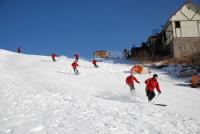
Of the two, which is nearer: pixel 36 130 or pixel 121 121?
pixel 36 130

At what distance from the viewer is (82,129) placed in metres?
10.6

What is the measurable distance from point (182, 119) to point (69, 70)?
21890mm

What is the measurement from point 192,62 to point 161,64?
3723 mm

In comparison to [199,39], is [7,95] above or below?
below

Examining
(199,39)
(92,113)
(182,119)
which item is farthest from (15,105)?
(199,39)

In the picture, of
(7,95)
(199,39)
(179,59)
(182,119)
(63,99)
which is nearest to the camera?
(182,119)

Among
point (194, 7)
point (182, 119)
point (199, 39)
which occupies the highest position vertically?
point (194, 7)

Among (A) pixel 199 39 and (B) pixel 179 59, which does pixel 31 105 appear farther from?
(A) pixel 199 39

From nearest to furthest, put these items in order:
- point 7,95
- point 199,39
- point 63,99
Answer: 1. point 63,99
2. point 7,95
3. point 199,39

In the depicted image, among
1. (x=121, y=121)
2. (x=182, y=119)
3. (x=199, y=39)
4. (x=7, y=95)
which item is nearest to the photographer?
(x=121, y=121)

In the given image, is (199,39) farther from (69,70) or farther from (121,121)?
(121,121)

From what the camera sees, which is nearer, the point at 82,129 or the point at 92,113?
the point at 82,129

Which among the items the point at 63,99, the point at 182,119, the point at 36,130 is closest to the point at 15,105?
the point at 63,99

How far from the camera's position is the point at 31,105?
47.7 ft
